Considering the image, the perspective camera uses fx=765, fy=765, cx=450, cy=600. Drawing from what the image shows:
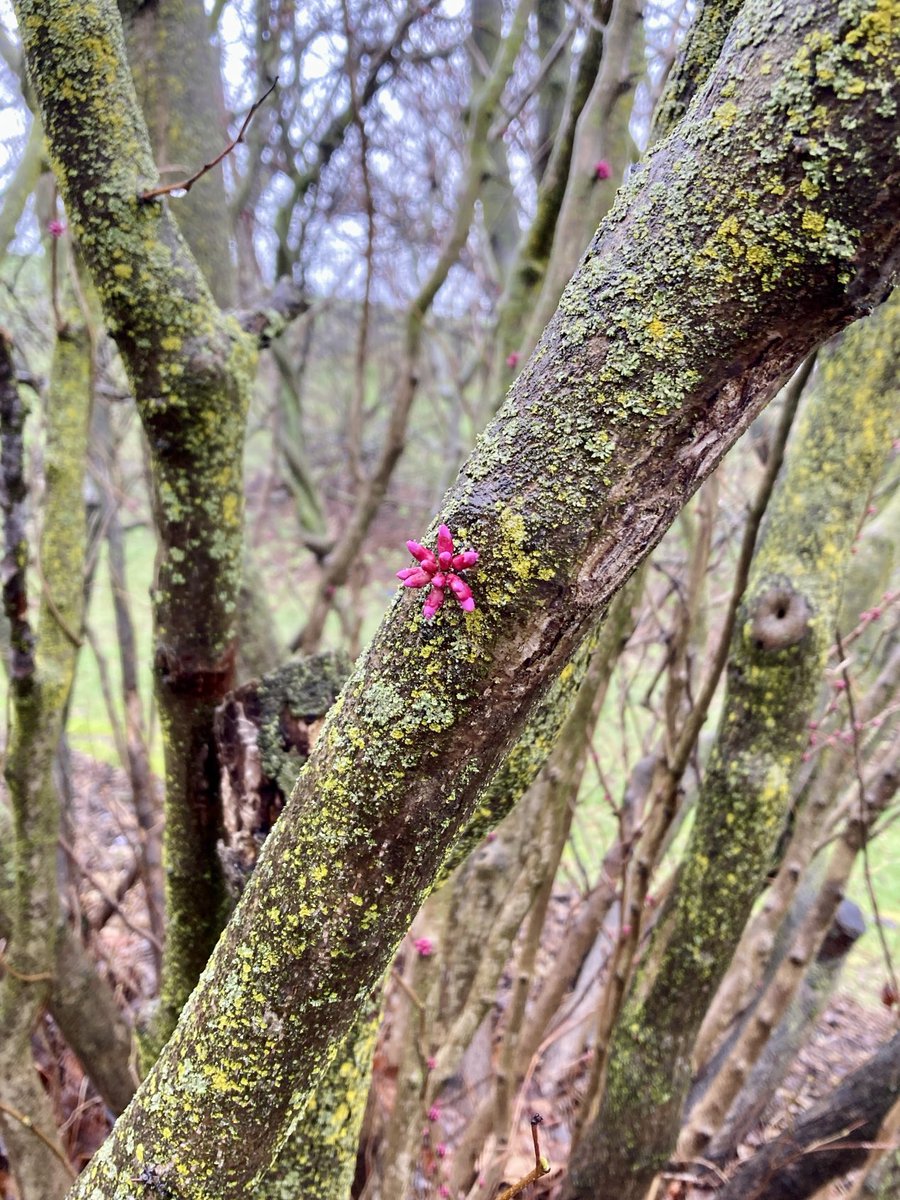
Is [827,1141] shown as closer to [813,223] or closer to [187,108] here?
[813,223]

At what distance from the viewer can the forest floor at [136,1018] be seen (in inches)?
95.3

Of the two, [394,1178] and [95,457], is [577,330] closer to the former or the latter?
[394,1178]

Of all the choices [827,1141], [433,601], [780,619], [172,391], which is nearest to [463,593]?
[433,601]

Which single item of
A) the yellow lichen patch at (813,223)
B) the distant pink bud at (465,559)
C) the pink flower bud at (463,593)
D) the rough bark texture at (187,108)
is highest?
the rough bark texture at (187,108)

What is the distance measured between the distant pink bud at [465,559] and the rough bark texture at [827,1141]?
78.3 inches

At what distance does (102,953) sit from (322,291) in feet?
18.0

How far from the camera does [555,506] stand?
646mm

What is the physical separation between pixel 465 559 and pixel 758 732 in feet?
4.14

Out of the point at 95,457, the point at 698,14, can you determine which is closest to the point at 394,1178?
the point at 698,14

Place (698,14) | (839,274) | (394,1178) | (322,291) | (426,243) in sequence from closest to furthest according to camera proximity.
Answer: (839,274)
(698,14)
(394,1178)
(426,243)
(322,291)

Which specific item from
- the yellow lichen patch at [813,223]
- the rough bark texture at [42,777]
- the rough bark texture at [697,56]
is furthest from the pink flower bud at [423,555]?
the rough bark texture at [42,777]

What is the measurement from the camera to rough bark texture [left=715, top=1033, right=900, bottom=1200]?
1.91 meters

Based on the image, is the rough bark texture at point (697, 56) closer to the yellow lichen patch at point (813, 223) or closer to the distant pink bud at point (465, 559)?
the yellow lichen patch at point (813, 223)

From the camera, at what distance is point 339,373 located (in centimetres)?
887
